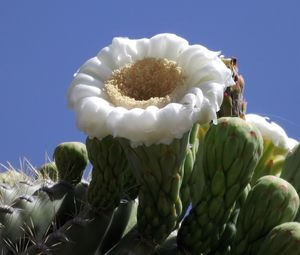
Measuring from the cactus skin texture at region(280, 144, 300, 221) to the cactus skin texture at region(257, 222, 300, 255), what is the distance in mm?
402

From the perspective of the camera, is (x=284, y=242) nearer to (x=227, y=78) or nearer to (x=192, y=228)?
(x=192, y=228)

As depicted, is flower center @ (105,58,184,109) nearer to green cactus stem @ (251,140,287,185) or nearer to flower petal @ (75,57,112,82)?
flower petal @ (75,57,112,82)

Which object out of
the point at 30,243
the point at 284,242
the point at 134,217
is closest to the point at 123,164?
the point at 134,217

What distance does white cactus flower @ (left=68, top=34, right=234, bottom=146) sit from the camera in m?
2.47

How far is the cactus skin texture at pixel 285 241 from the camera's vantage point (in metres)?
2.55

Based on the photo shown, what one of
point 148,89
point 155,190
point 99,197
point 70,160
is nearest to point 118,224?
point 99,197

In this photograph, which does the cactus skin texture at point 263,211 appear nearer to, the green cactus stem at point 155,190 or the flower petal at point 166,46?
the green cactus stem at point 155,190

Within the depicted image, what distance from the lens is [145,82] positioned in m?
2.72

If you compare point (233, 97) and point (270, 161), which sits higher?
point (233, 97)

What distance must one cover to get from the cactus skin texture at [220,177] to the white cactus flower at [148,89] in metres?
0.17

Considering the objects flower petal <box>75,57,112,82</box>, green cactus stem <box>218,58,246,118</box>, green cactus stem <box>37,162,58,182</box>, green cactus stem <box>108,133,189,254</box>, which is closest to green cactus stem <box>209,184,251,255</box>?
green cactus stem <box>108,133,189,254</box>

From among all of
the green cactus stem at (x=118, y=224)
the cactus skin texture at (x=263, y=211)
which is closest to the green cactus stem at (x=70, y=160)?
the green cactus stem at (x=118, y=224)

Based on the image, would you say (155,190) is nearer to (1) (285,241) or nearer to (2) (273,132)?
(1) (285,241)

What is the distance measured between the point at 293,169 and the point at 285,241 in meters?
0.51
